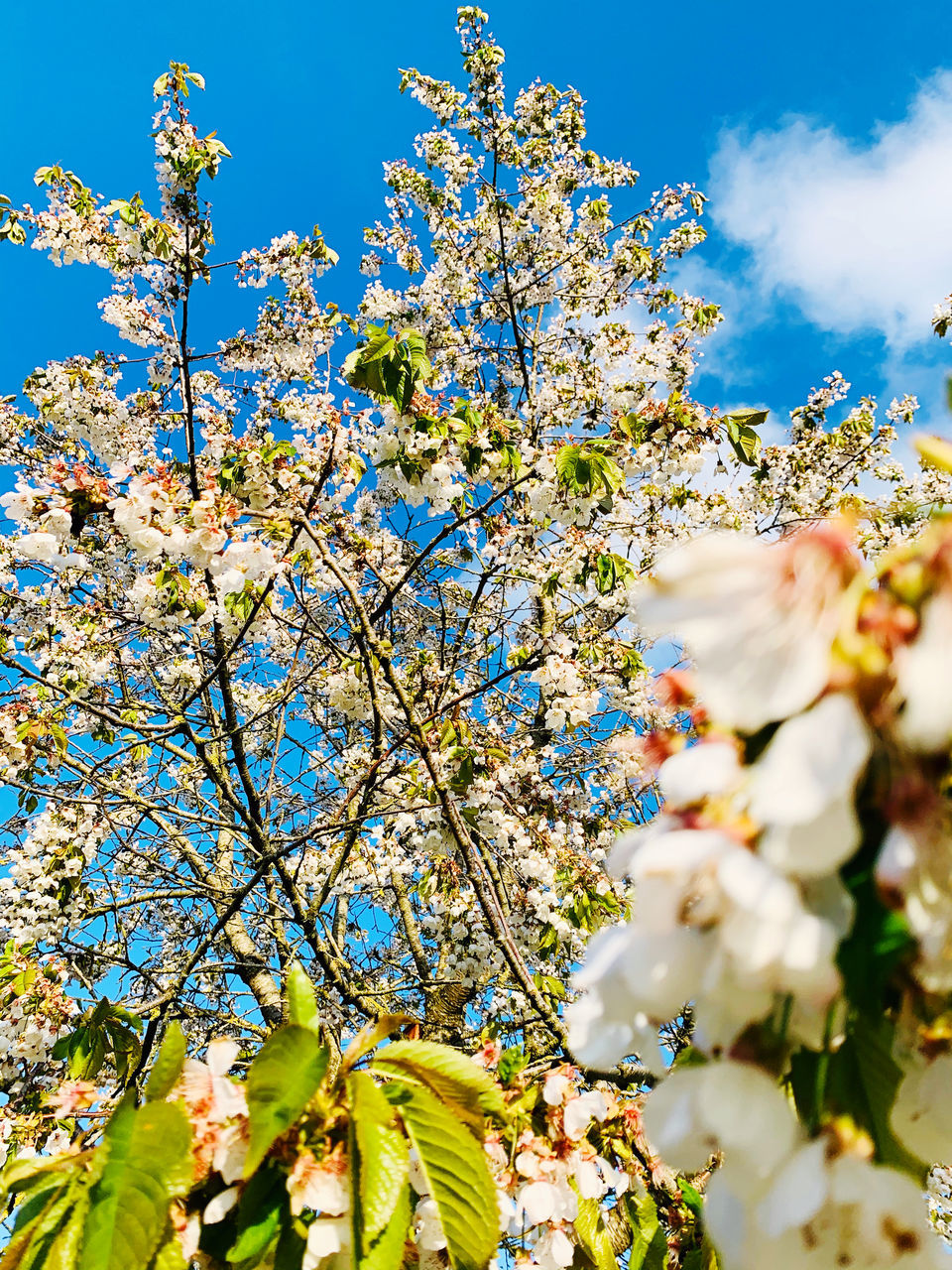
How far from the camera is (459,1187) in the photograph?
2.60ft

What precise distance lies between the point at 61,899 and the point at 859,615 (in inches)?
174

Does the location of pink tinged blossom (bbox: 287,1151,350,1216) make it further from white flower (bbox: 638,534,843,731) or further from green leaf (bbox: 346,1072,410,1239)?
white flower (bbox: 638,534,843,731)

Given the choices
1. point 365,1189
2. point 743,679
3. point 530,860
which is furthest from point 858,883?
point 530,860

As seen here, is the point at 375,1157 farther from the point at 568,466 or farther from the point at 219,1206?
the point at 568,466

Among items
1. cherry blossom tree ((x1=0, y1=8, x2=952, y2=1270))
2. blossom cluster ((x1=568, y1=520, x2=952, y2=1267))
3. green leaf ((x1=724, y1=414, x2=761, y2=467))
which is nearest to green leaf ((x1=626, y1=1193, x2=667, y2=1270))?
cherry blossom tree ((x1=0, y1=8, x2=952, y2=1270))

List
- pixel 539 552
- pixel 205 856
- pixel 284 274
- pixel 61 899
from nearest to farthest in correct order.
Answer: pixel 61 899, pixel 539 552, pixel 205 856, pixel 284 274

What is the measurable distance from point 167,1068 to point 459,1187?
390mm

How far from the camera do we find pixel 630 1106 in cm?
156

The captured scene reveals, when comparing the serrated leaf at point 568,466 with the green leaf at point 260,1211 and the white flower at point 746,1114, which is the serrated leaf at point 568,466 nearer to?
the green leaf at point 260,1211

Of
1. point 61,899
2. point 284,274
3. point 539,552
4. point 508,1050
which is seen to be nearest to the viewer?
point 508,1050

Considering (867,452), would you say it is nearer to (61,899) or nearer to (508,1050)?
(508,1050)

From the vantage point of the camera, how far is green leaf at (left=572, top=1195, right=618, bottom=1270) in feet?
4.03

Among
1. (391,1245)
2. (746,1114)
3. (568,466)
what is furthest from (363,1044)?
(568,466)

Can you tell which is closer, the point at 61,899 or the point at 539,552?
the point at 61,899
